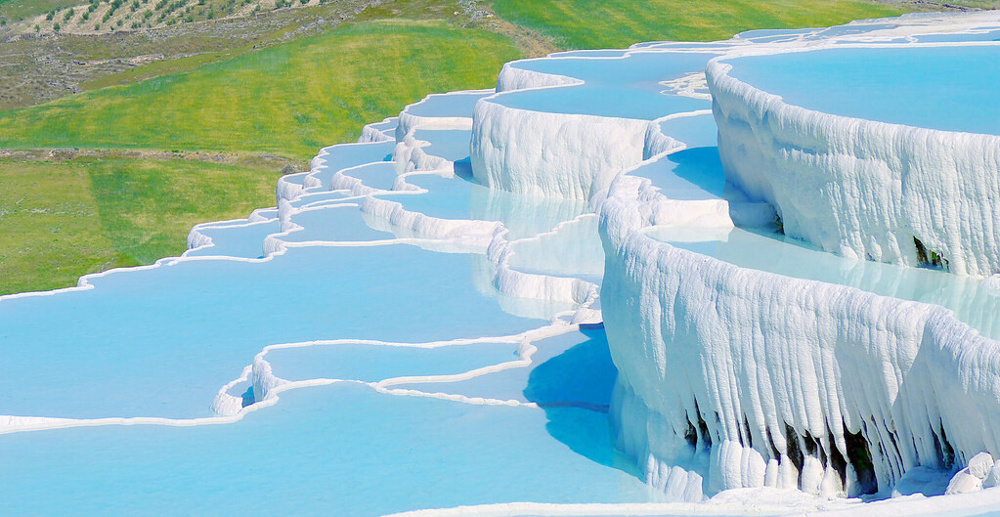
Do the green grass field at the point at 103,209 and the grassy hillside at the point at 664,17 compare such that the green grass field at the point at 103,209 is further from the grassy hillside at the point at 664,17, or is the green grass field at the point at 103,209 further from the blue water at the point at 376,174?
the grassy hillside at the point at 664,17

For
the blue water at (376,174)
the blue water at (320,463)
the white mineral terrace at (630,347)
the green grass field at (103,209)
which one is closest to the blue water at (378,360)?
A: the white mineral terrace at (630,347)

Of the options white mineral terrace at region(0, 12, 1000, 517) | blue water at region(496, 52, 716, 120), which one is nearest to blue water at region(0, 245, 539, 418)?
white mineral terrace at region(0, 12, 1000, 517)

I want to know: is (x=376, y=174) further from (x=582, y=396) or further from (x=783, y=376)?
(x=783, y=376)

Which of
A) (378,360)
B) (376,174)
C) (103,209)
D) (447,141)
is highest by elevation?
(378,360)

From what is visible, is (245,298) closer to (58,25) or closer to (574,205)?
(574,205)

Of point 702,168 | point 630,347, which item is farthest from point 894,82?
point 630,347

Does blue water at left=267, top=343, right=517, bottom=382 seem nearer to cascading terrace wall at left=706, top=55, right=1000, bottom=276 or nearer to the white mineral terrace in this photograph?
the white mineral terrace
